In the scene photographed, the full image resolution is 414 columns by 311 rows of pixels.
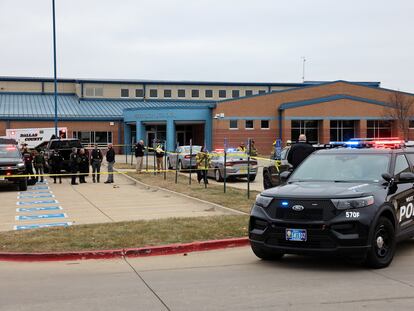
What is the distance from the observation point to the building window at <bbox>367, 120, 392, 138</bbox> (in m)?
53.5

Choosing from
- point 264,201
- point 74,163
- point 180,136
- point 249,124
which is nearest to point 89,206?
point 74,163

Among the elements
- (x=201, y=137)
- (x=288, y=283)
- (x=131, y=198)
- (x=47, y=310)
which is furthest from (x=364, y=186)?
(x=201, y=137)

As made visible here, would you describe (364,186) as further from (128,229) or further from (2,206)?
(2,206)

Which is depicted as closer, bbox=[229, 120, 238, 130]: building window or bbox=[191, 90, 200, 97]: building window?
bbox=[229, 120, 238, 130]: building window

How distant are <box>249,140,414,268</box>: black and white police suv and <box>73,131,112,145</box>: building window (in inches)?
1920

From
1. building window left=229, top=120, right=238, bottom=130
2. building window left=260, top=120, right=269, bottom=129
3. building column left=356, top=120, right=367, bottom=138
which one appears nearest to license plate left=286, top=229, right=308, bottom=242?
building window left=229, top=120, right=238, bottom=130

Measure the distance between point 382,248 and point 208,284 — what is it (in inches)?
100

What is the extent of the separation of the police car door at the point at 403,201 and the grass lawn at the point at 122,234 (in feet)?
9.73

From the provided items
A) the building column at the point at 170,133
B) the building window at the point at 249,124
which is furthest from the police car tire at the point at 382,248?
the building window at the point at 249,124

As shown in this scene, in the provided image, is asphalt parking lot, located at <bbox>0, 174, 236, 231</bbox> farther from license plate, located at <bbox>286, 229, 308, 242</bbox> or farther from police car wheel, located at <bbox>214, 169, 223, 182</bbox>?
Answer: license plate, located at <bbox>286, 229, 308, 242</bbox>

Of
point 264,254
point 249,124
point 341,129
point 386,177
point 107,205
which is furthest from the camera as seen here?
point 341,129

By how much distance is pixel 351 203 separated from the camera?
23.8ft

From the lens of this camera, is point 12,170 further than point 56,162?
No

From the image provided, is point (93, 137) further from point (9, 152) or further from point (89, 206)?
point (89, 206)
